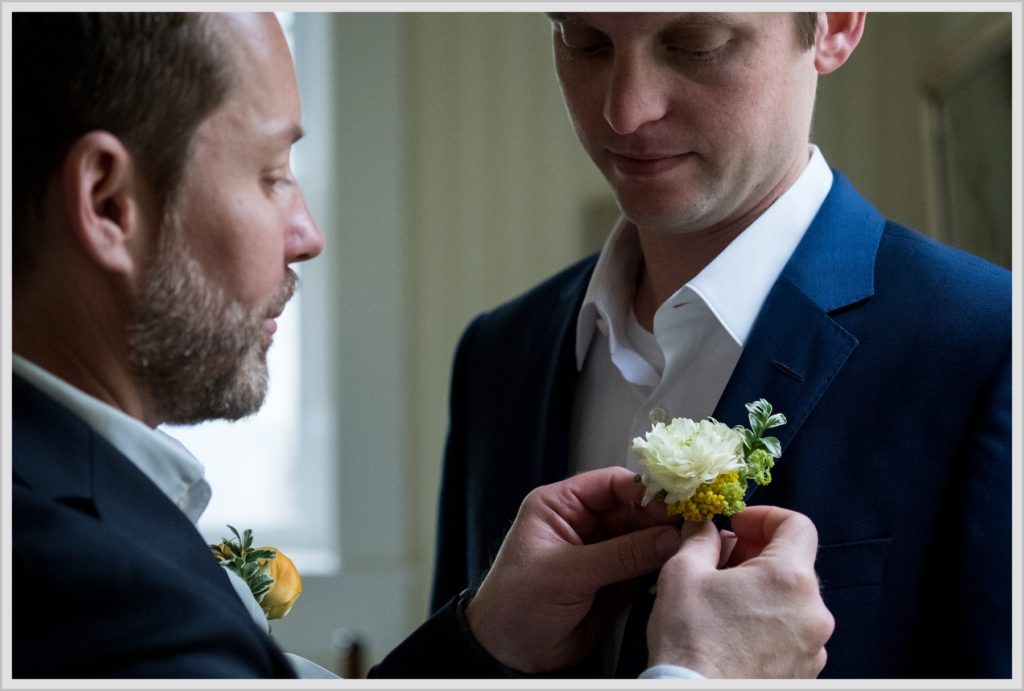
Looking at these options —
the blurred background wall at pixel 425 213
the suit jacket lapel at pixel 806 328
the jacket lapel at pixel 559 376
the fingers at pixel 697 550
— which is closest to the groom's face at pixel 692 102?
the suit jacket lapel at pixel 806 328

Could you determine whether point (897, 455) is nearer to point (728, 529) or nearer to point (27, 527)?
point (728, 529)

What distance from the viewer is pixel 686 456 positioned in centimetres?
132

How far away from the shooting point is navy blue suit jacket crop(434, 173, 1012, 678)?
146 centimetres

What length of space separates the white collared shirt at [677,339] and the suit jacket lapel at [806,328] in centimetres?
5

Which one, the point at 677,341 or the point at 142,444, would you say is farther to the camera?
the point at 677,341

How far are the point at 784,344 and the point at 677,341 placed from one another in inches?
7.4

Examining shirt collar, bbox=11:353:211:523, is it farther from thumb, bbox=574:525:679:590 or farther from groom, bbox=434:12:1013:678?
groom, bbox=434:12:1013:678

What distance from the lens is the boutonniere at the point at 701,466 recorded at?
1.31 metres

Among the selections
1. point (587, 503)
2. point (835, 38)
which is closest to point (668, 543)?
point (587, 503)

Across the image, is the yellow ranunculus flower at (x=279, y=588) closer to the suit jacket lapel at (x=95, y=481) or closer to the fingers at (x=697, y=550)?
the suit jacket lapel at (x=95, y=481)

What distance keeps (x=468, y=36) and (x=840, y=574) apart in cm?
357

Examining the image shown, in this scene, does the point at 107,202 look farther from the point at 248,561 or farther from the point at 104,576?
the point at 248,561

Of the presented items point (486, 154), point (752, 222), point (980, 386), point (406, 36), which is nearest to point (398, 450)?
point (486, 154)

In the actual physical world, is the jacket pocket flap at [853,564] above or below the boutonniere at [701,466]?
below
